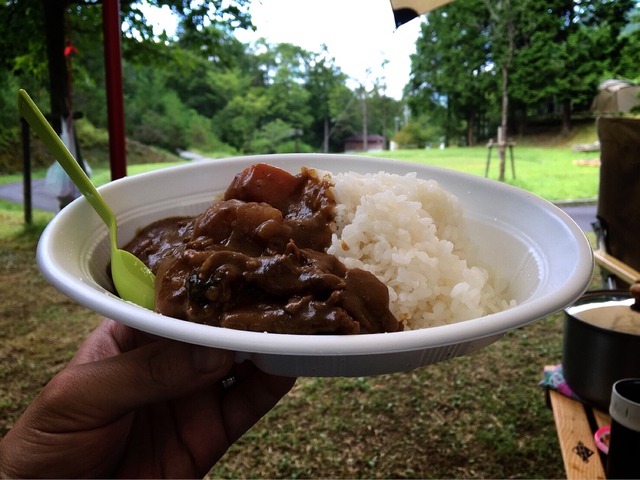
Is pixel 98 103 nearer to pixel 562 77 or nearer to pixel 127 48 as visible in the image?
pixel 127 48

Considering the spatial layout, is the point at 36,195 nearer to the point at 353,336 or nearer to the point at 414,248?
the point at 414,248

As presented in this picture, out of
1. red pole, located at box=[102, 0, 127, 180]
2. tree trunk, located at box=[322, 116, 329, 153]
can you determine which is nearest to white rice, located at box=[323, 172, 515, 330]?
red pole, located at box=[102, 0, 127, 180]

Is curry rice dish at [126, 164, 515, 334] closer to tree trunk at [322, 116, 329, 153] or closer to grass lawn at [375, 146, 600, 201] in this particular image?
tree trunk at [322, 116, 329, 153]

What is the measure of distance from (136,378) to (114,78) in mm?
1817

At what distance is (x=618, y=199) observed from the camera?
3.29m

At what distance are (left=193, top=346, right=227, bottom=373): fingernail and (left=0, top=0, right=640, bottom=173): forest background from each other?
3.25m

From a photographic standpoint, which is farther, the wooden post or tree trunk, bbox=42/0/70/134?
the wooden post

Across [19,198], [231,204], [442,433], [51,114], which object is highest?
[51,114]

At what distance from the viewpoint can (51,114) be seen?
13.1 feet

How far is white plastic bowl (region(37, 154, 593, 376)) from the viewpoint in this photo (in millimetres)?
765

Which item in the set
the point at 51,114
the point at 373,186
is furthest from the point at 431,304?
the point at 51,114

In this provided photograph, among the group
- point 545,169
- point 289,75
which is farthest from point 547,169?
point 289,75

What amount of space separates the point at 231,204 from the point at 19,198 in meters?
4.07

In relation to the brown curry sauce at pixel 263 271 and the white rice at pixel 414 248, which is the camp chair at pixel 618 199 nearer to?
the white rice at pixel 414 248
